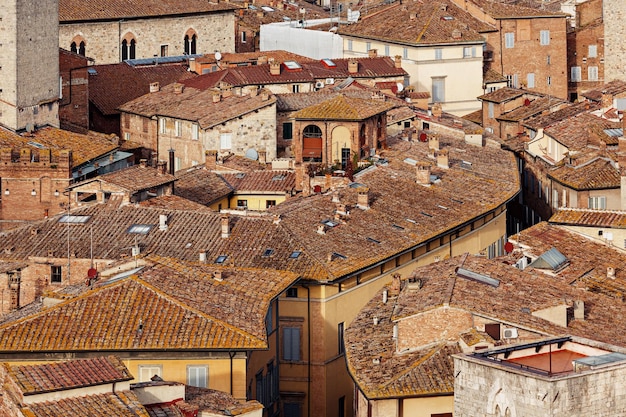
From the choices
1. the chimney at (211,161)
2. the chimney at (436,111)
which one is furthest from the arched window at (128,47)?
the chimney at (211,161)

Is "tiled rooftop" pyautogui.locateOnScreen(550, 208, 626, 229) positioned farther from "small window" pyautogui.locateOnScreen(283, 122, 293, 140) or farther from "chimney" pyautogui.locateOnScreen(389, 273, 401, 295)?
"small window" pyautogui.locateOnScreen(283, 122, 293, 140)

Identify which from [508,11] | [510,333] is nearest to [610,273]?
[510,333]

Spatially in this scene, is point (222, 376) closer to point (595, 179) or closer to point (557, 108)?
point (595, 179)

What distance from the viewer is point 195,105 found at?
10094 cm

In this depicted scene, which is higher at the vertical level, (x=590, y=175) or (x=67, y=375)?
(x=590, y=175)

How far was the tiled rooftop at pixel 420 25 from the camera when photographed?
381ft

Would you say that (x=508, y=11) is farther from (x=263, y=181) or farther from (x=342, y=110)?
(x=263, y=181)

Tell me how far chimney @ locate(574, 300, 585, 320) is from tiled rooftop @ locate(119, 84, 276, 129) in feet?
123

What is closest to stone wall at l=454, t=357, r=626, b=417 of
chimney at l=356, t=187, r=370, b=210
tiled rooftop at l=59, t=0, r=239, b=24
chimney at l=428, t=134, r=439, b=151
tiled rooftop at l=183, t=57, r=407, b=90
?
chimney at l=356, t=187, r=370, b=210

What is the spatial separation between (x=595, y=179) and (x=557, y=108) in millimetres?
18388

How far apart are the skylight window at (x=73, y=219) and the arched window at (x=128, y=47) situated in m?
48.8

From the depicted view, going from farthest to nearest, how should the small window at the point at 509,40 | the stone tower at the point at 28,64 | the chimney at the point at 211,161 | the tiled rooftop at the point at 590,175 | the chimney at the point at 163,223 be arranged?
the small window at the point at 509,40, the stone tower at the point at 28,64, the chimney at the point at 211,161, the tiled rooftop at the point at 590,175, the chimney at the point at 163,223

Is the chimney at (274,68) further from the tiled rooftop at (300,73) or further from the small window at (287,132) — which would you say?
the small window at (287,132)

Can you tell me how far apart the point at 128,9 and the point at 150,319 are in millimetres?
65763
